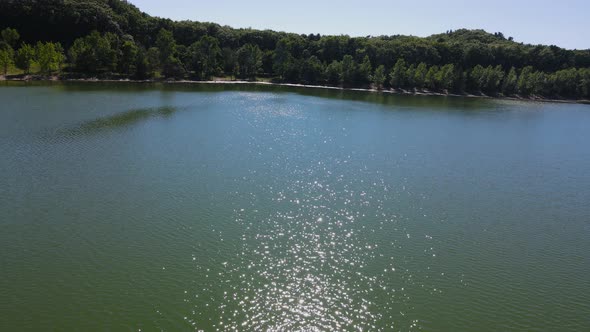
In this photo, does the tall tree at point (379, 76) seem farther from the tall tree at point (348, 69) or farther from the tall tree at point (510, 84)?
the tall tree at point (510, 84)

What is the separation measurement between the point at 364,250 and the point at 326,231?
2.64 m

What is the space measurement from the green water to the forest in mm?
38926

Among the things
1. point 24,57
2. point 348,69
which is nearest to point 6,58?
point 24,57

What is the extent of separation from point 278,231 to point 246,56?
8811 cm

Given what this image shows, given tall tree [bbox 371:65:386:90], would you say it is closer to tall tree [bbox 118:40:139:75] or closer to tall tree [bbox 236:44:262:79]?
tall tree [bbox 236:44:262:79]

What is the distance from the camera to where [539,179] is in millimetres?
34781

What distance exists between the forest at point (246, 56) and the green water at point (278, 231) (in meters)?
38.9

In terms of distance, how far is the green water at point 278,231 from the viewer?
1566cm

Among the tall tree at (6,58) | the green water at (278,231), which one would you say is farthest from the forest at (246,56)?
the green water at (278,231)

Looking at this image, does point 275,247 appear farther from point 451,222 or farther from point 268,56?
point 268,56

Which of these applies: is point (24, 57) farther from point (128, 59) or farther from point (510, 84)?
point (510, 84)

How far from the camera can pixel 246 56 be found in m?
103

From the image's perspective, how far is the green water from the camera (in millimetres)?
15664

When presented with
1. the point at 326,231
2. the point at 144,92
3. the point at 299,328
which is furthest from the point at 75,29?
the point at 299,328
